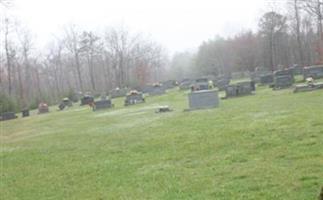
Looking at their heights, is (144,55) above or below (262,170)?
above

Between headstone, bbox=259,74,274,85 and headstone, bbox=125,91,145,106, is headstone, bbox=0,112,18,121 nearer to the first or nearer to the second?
headstone, bbox=125,91,145,106

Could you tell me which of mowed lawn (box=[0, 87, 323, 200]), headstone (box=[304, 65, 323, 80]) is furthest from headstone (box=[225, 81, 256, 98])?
mowed lawn (box=[0, 87, 323, 200])

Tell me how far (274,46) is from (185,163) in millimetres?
53027

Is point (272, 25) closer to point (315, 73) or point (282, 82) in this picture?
point (315, 73)

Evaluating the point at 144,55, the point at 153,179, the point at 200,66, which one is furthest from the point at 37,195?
the point at 144,55

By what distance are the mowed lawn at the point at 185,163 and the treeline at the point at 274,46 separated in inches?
1378

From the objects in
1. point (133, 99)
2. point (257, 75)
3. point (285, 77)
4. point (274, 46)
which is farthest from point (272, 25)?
point (133, 99)

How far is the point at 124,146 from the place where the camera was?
543 inches

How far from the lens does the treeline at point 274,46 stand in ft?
181

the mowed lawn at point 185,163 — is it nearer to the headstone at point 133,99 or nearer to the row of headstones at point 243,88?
the row of headstones at point 243,88

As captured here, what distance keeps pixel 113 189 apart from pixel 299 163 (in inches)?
121

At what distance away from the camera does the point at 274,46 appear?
6094 centimetres

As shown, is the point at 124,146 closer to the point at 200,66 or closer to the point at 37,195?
the point at 37,195

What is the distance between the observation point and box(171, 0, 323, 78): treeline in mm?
55031
